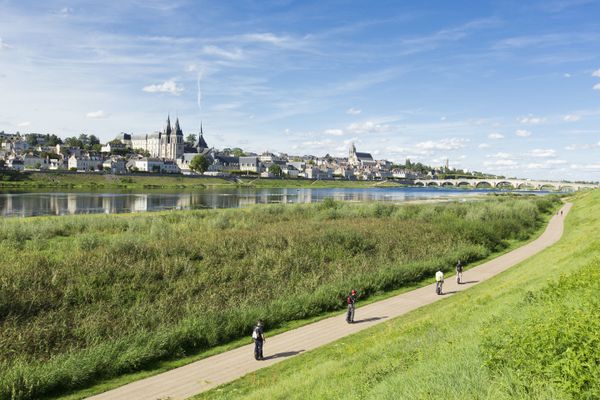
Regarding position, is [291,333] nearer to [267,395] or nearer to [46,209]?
[267,395]

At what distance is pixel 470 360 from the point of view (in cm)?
873

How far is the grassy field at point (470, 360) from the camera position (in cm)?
675

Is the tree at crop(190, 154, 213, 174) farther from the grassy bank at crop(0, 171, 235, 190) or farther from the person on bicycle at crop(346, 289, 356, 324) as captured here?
the person on bicycle at crop(346, 289, 356, 324)

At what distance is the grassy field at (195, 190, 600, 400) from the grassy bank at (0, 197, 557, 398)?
4.60 meters

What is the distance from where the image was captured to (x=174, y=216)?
4569 centimetres

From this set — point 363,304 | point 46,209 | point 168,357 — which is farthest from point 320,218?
point 46,209

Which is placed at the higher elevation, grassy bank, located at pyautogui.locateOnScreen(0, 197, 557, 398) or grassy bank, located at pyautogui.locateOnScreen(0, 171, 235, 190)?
grassy bank, located at pyautogui.locateOnScreen(0, 171, 235, 190)

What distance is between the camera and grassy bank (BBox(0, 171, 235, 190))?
4388 inches

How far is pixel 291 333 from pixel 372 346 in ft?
16.6

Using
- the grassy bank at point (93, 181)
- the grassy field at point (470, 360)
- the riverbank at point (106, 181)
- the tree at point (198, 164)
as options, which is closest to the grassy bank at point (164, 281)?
the grassy field at point (470, 360)

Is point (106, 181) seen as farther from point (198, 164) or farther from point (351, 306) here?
point (351, 306)

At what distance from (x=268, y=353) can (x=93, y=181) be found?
123641mm

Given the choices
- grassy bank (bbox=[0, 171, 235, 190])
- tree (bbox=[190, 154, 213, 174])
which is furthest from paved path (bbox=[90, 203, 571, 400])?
tree (bbox=[190, 154, 213, 174])

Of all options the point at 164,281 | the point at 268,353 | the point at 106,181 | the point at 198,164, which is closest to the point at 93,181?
the point at 106,181
